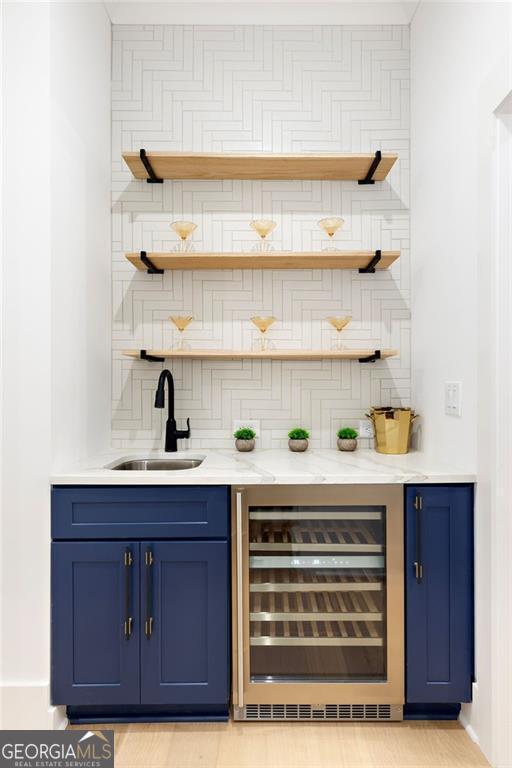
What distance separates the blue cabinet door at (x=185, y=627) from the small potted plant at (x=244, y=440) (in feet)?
2.25

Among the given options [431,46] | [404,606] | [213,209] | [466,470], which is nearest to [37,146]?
[213,209]

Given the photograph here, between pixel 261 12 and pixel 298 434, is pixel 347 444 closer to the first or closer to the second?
pixel 298 434

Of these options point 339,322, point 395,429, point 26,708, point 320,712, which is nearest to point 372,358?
point 339,322

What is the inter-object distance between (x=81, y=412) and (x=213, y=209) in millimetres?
1195

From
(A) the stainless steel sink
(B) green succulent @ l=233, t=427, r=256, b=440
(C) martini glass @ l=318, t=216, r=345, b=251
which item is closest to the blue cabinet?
(A) the stainless steel sink

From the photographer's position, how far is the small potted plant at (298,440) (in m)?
2.59

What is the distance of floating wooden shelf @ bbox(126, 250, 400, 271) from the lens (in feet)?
7.93

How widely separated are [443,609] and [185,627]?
95cm

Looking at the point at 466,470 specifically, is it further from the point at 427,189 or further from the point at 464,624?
the point at 427,189

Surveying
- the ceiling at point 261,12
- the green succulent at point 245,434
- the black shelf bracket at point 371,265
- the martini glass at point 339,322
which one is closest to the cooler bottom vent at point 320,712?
the green succulent at point 245,434

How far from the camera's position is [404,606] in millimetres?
1995

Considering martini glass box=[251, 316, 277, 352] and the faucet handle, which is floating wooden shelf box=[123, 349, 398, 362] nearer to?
martini glass box=[251, 316, 277, 352]

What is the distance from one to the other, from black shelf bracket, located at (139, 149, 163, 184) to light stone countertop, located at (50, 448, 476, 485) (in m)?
1.34

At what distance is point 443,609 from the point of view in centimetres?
199
